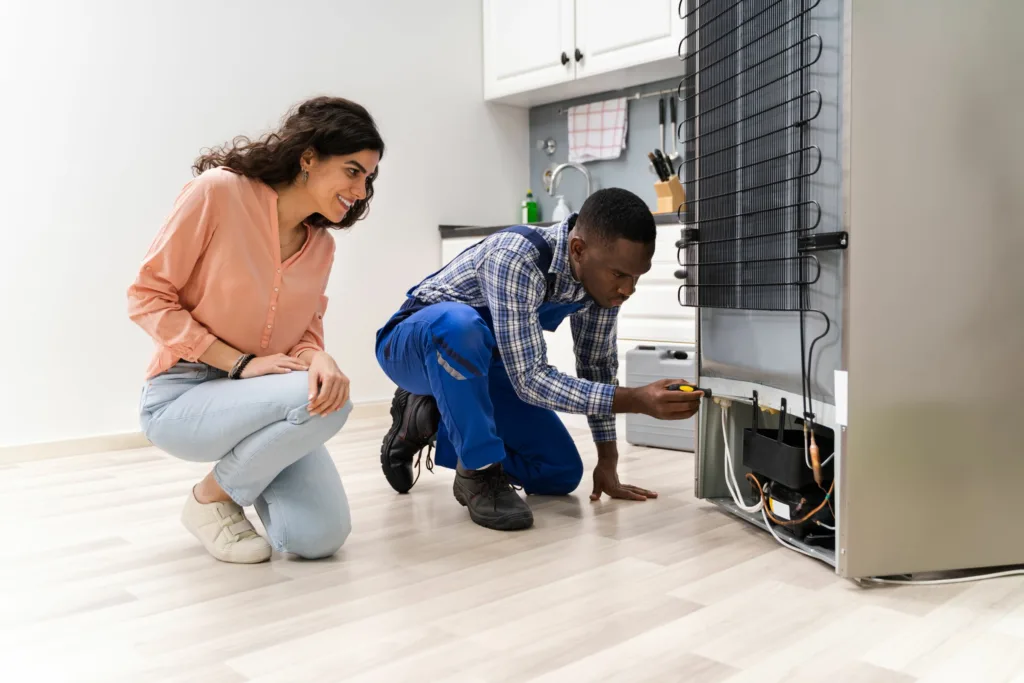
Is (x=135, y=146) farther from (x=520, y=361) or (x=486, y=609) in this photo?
(x=486, y=609)

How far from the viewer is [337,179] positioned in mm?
1644

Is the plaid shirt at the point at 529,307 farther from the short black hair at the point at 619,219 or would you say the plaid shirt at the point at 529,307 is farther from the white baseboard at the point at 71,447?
the white baseboard at the point at 71,447

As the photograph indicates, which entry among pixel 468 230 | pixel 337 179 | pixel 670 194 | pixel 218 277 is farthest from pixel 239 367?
pixel 468 230

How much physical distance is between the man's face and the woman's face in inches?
17.2

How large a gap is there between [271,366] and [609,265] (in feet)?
2.19

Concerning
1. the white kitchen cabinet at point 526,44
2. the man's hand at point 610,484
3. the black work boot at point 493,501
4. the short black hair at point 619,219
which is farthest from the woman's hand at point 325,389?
the white kitchen cabinet at point 526,44

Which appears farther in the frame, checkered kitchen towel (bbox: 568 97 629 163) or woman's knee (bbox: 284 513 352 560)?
checkered kitchen towel (bbox: 568 97 629 163)

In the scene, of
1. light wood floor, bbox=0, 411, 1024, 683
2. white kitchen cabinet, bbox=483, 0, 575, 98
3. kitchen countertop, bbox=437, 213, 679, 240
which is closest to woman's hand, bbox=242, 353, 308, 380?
light wood floor, bbox=0, 411, 1024, 683

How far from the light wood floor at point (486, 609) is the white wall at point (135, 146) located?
3.24ft

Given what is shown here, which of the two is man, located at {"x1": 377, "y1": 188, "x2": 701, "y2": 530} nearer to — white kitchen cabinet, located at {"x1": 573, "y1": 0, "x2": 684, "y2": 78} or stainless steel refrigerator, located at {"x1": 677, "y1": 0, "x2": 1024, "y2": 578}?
stainless steel refrigerator, located at {"x1": 677, "y1": 0, "x2": 1024, "y2": 578}

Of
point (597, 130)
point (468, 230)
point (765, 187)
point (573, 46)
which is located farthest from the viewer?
point (597, 130)

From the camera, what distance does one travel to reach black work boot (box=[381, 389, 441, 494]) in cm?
212

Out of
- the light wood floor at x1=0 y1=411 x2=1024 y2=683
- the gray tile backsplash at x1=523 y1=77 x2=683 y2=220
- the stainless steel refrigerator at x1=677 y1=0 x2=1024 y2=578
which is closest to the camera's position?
the light wood floor at x1=0 y1=411 x2=1024 y2=683

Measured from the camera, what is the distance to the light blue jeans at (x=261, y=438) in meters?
1.57
